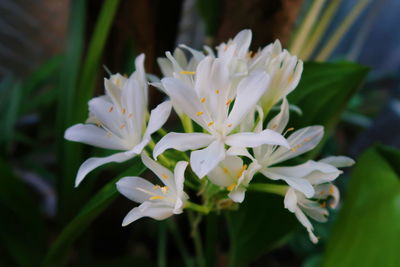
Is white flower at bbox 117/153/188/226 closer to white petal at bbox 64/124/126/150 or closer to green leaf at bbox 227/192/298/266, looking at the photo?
white petal at bbox 64/124/126/150

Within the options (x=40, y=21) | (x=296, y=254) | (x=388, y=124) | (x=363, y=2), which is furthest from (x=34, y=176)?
(x=388, y=124)

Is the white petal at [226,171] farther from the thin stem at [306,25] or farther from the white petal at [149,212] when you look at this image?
the thin stem at [306,25]

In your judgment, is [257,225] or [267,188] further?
[257,225]

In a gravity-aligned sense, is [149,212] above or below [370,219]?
above

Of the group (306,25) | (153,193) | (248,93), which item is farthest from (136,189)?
(306,25)

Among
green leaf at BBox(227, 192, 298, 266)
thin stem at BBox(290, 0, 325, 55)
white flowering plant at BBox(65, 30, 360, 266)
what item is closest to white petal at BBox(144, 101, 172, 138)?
white flowering plant at BBox(65, 30, 360, 266)

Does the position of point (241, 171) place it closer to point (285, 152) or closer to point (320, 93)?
point (285, 152)

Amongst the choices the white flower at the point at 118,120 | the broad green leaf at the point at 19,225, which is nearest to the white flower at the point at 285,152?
the white flower at the point at 118,120
